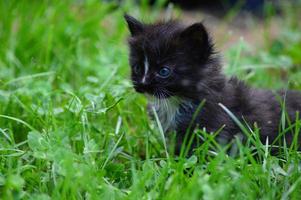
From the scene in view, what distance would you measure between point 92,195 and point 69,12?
305 cm

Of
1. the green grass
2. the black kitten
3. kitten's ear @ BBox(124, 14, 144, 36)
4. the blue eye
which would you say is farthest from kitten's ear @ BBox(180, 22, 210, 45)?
the green grass

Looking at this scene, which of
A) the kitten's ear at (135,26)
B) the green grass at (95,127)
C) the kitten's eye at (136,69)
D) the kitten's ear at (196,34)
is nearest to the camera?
the green grass at (95,127)

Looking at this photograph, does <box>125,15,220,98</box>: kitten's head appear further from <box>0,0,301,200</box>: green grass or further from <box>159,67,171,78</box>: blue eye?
<box>0,0,301,200</box>: green grass

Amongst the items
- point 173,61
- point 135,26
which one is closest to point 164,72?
point 173,61

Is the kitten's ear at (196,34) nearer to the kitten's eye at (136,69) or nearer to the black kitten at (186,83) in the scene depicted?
the black kitten at (186,83)

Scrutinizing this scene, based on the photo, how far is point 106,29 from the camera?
5.78 metres

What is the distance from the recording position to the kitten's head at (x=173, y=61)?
3420 mm

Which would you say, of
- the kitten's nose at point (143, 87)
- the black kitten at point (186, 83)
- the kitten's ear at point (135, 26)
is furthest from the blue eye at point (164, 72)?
the kitten's ear at point (135, 26)

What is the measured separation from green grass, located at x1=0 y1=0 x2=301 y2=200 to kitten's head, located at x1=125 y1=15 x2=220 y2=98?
0.92ft

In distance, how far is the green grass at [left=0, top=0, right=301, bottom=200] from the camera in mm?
2766

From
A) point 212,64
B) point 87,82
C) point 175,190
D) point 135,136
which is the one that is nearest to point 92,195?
point 175,190

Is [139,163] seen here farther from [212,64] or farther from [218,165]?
[212,64]

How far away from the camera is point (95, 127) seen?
3535mm

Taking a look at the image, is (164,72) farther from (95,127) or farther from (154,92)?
(95,127)
